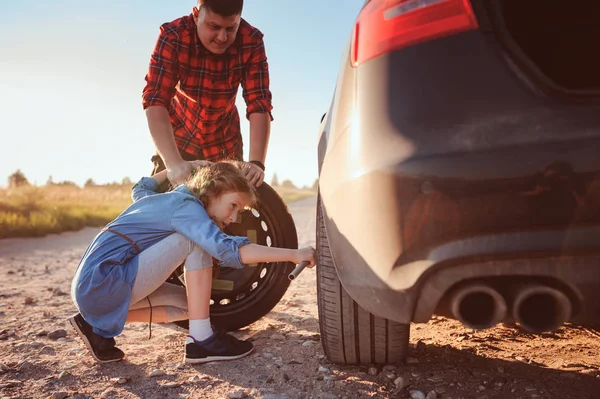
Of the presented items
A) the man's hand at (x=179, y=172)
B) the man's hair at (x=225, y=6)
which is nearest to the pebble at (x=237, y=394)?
the man's hand at (x=179, y=172)

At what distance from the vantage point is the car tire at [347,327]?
1913mm

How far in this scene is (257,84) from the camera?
3293mm

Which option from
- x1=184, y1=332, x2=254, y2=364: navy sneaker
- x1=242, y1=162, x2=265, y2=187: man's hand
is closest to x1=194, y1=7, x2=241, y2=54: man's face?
x1=242, y1=162, x2=265, y2=187: man's hand

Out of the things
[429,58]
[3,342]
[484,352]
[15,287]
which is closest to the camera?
[429,58]

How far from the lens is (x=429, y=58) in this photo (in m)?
1.31

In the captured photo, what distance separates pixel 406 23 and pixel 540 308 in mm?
847

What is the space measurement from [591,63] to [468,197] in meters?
0.73

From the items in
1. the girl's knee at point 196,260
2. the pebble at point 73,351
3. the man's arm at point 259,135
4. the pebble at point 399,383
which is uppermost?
the man's arm at point 259,135

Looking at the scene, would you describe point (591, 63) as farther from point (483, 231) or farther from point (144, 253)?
point (144, 253)

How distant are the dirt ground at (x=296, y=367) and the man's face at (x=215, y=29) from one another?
177cm

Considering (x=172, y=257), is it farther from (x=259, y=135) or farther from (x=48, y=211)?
(x=48, y=211)

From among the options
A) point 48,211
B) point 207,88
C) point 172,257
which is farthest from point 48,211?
point 172,257

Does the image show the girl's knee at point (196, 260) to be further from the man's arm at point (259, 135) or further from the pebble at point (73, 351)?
the man's arm at point (259, 135)

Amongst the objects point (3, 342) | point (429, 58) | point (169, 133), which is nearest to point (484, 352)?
point (429, 58)
